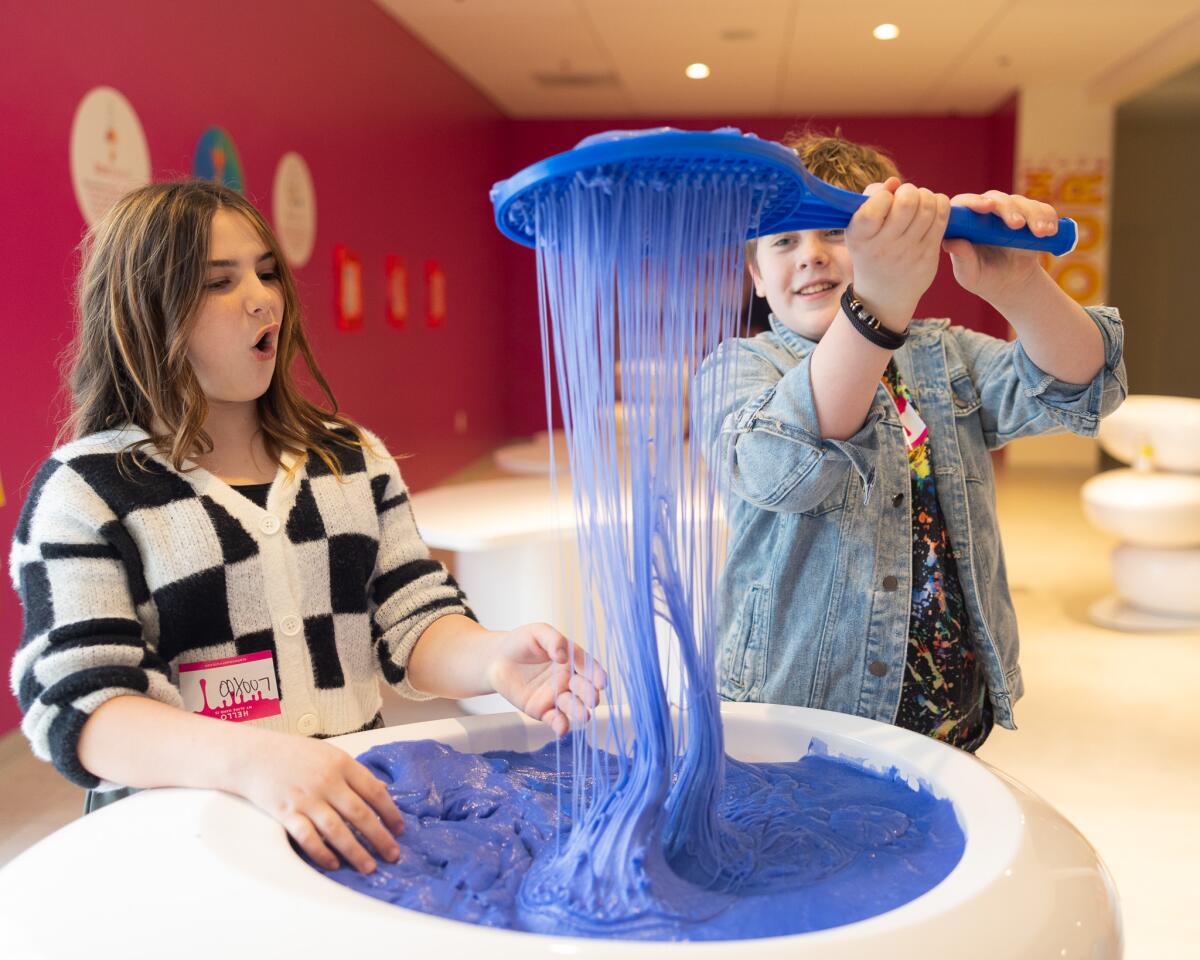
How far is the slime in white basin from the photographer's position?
0.56 m

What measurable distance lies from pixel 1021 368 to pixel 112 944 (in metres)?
0.88

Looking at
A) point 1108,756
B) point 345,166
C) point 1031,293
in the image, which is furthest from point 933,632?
point 345,166

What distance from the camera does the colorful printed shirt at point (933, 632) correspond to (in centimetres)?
110

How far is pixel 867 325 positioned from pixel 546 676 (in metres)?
0.40

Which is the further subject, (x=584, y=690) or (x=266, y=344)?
(x=266, y=344)

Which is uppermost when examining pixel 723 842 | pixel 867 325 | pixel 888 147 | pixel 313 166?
pixel 888 147

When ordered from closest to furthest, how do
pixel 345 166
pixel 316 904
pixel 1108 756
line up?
pixel 316 904 → pixel 1108 756 → pixel 345 166

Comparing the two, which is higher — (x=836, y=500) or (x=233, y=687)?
(x=836, y=500)

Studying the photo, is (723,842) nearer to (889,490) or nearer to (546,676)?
(546,676)

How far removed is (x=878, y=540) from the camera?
1081 millimetres

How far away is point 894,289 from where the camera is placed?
0.81 m

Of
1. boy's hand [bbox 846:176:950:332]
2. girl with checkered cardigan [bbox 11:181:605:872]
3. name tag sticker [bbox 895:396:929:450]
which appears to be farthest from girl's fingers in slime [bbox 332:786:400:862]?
name tag sticker [bbox 895:396:929:450]

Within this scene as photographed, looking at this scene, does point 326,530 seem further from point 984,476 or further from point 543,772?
point 984,476

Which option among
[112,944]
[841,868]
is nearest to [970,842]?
[841,868]
